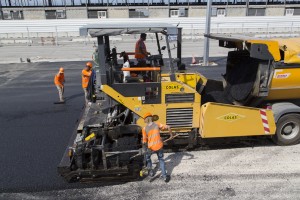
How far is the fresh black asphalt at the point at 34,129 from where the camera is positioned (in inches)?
207

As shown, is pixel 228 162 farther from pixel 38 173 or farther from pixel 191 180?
pixel 38 173

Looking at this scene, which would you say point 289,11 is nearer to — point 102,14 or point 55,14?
point 102,14

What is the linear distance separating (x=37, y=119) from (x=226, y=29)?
27.0 meters

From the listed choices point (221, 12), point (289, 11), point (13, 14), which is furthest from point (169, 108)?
point (289, 11)

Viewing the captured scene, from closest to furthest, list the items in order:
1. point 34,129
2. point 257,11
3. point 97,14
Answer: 1. point 34,129
2. point 97,14
3. point 257,11

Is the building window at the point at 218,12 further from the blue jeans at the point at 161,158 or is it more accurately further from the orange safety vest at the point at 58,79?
the blue jeans at the point at 161,158

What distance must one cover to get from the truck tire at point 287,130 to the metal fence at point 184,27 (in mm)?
23869

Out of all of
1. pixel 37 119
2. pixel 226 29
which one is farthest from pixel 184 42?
pixel 37 119

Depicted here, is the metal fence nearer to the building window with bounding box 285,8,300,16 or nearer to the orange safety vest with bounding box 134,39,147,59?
the building window with bounding box 285,8,300,16

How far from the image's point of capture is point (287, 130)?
248 inches

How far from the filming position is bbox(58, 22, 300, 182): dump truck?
205 inches

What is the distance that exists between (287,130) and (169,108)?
10.0 feet

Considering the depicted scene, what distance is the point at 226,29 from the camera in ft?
100

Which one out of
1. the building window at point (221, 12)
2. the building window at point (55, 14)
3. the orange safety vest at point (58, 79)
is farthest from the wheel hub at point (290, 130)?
the building window at point (55, 14)
